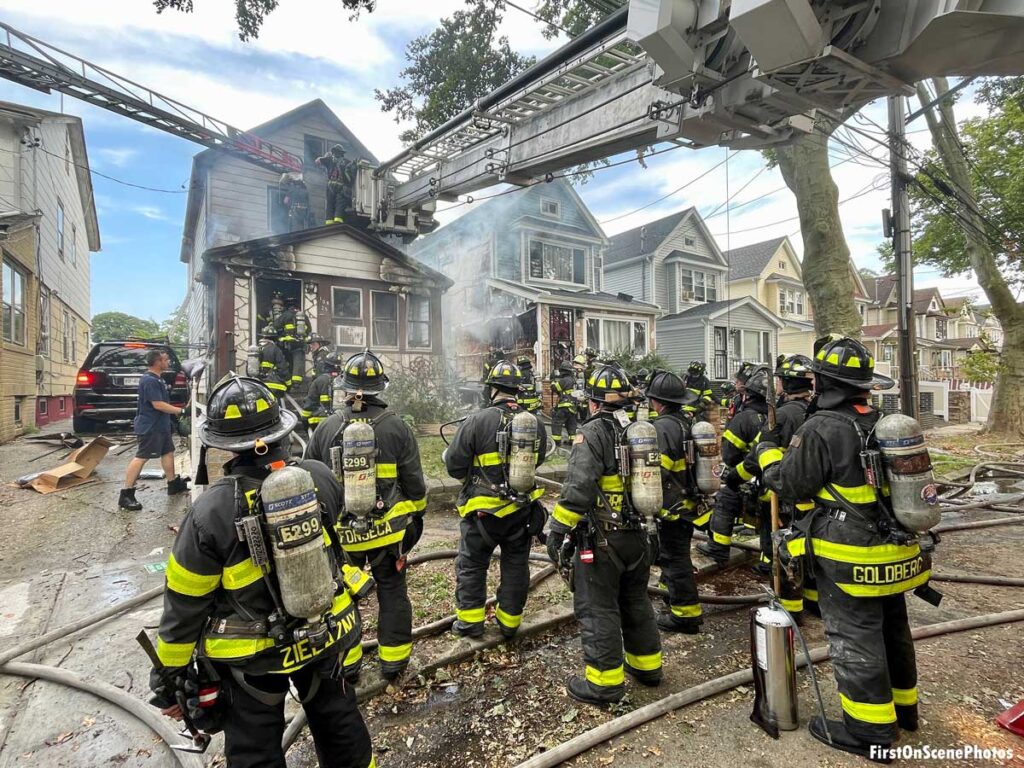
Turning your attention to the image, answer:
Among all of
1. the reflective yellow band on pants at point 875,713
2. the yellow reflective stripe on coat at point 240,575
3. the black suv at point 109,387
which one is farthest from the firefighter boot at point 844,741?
the black suv at point 109,387

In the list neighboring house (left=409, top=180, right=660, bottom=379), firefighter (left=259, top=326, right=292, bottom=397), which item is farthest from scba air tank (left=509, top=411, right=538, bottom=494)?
neighboring house (left=409, top=180, right=660, bottom=379)

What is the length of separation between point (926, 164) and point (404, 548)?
1063cm

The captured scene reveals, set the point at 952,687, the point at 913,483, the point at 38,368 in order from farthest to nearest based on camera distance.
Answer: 1. the point at 38,368
2. the point at 952,687
3. the point at 913,483

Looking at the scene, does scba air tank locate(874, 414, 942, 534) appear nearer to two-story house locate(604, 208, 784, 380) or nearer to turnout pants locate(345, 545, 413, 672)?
turnout pants locate(345, 545, 413, 672)

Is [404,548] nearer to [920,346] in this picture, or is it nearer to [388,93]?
[388,93]

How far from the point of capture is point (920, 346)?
31.3 meters

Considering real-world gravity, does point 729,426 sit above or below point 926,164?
below

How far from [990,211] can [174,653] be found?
926 inches

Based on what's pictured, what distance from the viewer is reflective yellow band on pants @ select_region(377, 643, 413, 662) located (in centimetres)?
313

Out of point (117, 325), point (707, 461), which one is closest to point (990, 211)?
point (707, 461)

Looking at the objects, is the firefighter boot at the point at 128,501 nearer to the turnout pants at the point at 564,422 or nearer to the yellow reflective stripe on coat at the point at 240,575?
the yellow reflective stripe on coat at the point at 240,575

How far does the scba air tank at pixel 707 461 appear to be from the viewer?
3.79 meters

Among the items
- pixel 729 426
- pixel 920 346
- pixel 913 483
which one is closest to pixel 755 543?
pixel 729 426

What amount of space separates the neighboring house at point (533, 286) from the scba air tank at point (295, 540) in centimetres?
1406
